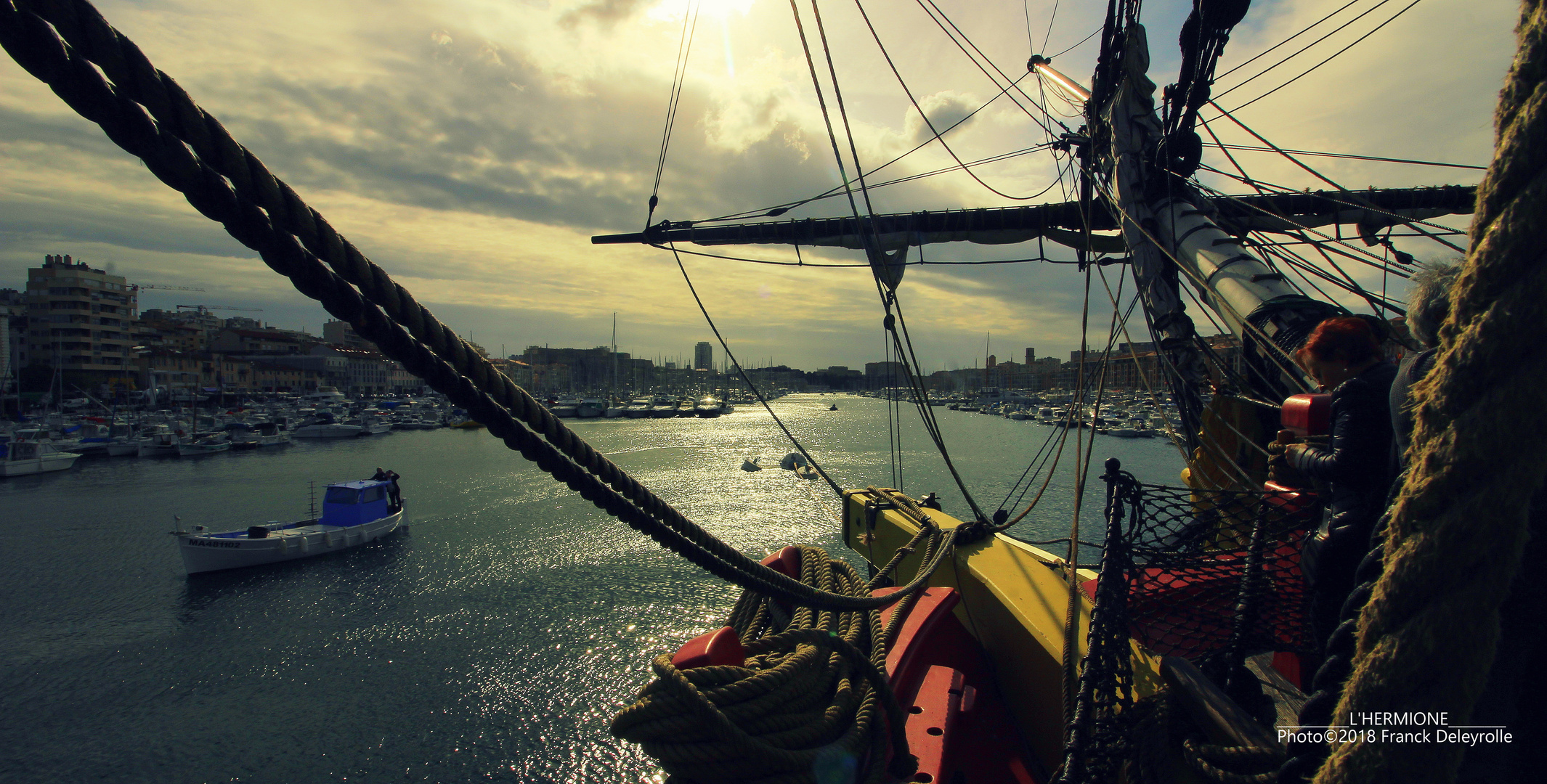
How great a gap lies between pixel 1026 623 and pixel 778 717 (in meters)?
2.09

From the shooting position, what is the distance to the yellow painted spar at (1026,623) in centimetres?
343

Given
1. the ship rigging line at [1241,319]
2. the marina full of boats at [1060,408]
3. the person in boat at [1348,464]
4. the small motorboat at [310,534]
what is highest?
the ship rigging line at [1241,319]

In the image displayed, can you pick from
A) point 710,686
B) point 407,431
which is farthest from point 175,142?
point 407,431

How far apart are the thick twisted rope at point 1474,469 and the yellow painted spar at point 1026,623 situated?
2.53 m

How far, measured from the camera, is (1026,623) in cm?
365

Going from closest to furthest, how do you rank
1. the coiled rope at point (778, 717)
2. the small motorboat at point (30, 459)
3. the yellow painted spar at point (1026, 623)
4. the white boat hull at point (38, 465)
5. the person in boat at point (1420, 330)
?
1. the person in boat at point (1420, 330)
2. the coiled rope at point (778, 717)
3. the yellow painted spar at point (1026, 623)
4. the white boat hull at point (38, 465)
5. the small motorboat at point (30, 459)

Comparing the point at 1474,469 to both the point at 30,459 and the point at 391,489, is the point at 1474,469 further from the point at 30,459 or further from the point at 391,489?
the point at 30,459

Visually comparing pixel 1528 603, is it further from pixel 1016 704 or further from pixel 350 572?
pixel 350 572

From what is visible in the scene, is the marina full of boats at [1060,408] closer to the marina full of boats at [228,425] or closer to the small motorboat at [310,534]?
the small motorboat at [310,534]

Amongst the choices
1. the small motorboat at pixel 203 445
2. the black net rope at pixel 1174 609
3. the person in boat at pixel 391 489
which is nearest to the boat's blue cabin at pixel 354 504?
the person in boat at pixel 391 489

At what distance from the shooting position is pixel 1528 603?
99 centimetres

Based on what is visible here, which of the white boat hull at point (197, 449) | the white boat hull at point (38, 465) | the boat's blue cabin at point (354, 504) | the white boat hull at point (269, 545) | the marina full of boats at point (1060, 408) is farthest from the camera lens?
the marina full of boats at point (1060, 408)

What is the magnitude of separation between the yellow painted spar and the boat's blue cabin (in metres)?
22.4

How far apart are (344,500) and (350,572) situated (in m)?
4.16
